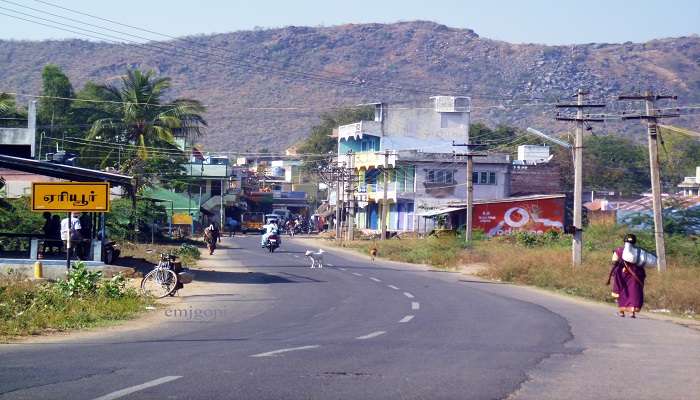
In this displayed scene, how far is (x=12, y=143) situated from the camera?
34250 mm

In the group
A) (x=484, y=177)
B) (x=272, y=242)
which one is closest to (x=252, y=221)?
(x=484, y=177)

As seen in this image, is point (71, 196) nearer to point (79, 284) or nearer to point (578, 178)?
point (79, 284)

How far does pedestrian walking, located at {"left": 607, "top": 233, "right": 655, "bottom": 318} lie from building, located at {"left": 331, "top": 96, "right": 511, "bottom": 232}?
5147 centimetres

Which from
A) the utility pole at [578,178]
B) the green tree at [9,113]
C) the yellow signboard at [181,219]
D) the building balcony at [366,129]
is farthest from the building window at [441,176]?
the utility pole at [578,178]

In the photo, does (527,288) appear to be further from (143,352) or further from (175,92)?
(175,92)

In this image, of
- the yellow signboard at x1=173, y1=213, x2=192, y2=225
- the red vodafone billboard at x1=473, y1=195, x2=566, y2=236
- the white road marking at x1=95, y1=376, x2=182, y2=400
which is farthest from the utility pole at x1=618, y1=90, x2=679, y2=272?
the yellow signboard at x1=173, y1=213, x2=192, y2=225

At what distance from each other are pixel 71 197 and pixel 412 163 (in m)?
52.9

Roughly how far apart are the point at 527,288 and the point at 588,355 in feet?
59.4

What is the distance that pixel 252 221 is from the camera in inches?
3986

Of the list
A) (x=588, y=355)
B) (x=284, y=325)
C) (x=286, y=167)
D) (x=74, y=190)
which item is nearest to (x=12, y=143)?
(x=74, y=190)

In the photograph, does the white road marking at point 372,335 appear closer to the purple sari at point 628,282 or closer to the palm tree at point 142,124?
the purple sari at point 628,282

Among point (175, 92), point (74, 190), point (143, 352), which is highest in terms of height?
point (175, 92)

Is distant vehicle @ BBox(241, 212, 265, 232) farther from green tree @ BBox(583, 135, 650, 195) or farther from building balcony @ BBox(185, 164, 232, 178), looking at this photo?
green tree @ BBox(583, 135, 650, 195)

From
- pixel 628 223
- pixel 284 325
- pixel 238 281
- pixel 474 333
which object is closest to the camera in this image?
pixel 474 333
